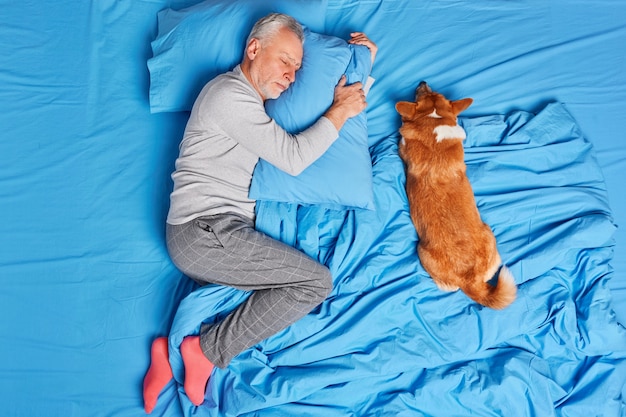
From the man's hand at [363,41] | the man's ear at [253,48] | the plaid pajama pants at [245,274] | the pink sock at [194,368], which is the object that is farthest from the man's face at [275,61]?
the pink sock at [194,368]

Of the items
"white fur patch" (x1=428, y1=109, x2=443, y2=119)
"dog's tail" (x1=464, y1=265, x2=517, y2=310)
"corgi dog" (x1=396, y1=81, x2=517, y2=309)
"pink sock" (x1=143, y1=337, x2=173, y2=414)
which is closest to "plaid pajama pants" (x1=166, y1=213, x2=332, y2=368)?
"pink sock" (x1=143, y1=337, x2=173, y2=414)

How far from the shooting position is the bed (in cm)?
189

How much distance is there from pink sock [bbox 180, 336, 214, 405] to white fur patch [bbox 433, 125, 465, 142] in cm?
122

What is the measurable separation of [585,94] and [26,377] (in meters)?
2.69

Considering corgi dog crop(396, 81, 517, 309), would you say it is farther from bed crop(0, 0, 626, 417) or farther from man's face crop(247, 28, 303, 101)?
man's face crop(247, 28, 303, 101)

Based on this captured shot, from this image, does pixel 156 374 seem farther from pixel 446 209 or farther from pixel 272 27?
pixel 272 27

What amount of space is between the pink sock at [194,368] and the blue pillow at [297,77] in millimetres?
593

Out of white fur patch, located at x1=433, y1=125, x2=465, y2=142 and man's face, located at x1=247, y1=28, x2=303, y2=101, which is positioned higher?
man's face, located at x1=247, y1=28, x2=303, y2=101

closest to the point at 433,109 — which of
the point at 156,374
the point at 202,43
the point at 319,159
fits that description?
the point at 319,159

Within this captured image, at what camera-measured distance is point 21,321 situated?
198 cm

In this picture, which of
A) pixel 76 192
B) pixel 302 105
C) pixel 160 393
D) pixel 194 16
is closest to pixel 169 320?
pixel 160 393

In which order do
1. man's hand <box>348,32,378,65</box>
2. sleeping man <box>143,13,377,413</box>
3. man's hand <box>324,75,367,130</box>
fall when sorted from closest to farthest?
sleeping man <box>143,13,377,413</box>
man's hand <box>324,75,367,130</box>
man's hand <box>348,32,378,65</box>

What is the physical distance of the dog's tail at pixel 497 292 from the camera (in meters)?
1.87

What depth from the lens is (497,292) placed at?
1871 millimetres
